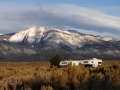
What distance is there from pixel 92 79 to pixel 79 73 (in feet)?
9.51

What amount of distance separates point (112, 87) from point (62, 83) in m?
2.90

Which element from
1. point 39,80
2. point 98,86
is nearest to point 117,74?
point 98,86

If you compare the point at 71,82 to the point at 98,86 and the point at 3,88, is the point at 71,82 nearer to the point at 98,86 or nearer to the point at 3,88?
the point at 98,86

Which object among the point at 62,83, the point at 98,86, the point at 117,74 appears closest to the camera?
the point at 98,86

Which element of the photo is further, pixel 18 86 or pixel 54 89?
pixel 18 86

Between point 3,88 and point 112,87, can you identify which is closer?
point 112,87

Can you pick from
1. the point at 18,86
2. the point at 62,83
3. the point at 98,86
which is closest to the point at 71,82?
the point at 62,83

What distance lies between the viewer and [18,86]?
20.3 meters

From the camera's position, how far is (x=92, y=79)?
60.4 ft

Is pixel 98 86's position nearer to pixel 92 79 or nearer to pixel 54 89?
pixel 92 79

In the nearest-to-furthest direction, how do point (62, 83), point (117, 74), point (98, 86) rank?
point (98, 86), point (62, 83), point (117, 74)

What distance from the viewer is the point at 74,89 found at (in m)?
17.9

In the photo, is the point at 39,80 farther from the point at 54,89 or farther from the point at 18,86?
the point at 54,89

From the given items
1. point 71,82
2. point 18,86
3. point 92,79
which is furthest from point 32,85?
point 92,79
